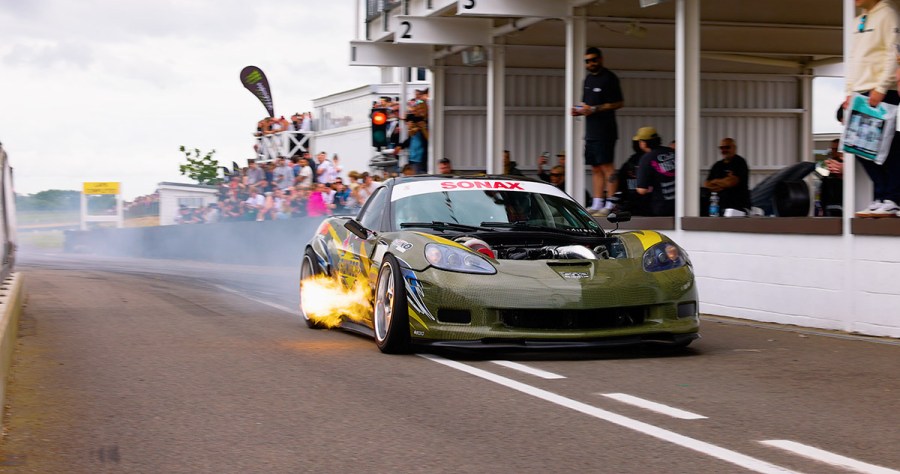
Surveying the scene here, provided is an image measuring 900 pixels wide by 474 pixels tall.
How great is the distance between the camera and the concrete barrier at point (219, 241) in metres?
26.1

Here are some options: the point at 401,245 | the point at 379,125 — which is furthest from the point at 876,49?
the point at 379,125

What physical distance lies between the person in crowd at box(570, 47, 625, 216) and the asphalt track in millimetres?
5758

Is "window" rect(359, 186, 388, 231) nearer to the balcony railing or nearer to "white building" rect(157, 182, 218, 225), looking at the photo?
the balcony railing

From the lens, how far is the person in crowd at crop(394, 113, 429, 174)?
79.1ft

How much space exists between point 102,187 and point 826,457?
2909 inches

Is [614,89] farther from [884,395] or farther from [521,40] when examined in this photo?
[884,395]

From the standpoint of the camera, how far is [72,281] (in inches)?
771

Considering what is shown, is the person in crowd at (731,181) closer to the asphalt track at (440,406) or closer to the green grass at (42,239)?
the asphalt track at (440,406)

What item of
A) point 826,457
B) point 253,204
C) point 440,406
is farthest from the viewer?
point 253,204

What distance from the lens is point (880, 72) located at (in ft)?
33.2

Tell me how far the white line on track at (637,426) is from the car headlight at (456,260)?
2.12 feet

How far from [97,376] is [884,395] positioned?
4.54 m

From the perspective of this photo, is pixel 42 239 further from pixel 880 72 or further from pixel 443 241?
pixel 443 241

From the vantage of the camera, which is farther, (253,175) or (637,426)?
(253,175)
